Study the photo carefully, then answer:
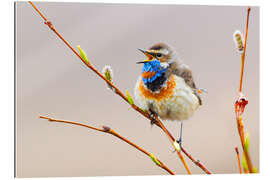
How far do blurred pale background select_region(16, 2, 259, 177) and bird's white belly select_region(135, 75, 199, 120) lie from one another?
9 cm

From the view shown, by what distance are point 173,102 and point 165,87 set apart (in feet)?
0.31

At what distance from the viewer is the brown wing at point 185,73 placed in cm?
184

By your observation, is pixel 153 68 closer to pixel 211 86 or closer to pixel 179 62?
pixel 179 62

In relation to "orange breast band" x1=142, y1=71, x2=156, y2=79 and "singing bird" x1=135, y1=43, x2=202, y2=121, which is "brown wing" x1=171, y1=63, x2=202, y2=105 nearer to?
"singing bird" x1=135, y1=43, x2=202, y2=121

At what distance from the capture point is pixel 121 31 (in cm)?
196

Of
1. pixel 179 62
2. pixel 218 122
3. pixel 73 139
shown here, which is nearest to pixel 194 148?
pixel 218 122

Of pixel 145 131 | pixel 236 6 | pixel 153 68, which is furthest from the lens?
pixel 236 6

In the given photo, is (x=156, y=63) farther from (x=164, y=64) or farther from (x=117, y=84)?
(x=117, y=84)

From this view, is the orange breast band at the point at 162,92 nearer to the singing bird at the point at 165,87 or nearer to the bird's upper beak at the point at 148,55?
the singing bird at the point at 165,87

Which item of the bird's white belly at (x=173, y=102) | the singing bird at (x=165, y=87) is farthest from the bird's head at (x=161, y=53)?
the bird's white belly at (x=173, y=102)

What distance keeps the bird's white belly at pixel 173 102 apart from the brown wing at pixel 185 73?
3 centimetres

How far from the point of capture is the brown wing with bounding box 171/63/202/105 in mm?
1845
